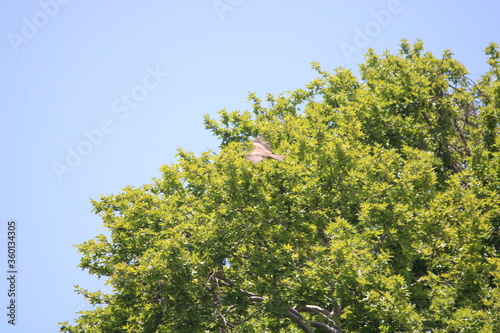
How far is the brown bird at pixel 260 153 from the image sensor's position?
61.0 ft

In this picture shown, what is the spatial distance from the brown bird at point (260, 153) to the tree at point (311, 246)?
112cm

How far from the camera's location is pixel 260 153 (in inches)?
773

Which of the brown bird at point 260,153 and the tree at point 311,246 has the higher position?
the brown bird at point 260,153

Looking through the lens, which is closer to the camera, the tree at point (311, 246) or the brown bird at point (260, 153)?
the tree at point (311, 246)

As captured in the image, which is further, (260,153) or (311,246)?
(260,153)

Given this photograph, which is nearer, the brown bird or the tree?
the tree

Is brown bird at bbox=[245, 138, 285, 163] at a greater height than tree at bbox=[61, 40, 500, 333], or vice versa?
brown bird at bbox=[245, 138, 285, 163]

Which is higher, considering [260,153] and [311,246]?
[260,153]

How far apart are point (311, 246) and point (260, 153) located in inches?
204

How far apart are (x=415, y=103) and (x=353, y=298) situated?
10068 millimetres

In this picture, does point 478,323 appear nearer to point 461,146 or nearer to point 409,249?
point 409,249

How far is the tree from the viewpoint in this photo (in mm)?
14406

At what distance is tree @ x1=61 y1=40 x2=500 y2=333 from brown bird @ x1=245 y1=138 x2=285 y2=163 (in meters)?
1.12

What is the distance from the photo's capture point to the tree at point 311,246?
14406mm
